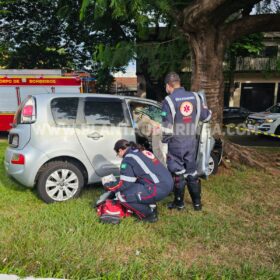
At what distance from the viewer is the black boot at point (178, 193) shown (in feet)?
14.3

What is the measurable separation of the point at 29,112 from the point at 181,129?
2.18m

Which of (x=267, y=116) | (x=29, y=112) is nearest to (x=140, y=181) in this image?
(x=29, y=112)

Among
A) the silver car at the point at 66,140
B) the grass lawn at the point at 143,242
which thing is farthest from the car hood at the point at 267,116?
the silver car at the point at 66,140

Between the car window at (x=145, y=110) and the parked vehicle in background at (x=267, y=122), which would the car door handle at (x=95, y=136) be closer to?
the car window at (x=145, y=110)

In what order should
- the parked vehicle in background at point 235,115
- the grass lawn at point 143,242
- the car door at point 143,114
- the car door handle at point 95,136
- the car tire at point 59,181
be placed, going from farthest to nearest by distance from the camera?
the parked vehicle in background at point 235,115
the car door at point 143,114
the car door handle at point 95,136
the car tire at point 59,181
the grass lawn at point 143,242

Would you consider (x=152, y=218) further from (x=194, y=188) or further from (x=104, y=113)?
(x=104, y=113)

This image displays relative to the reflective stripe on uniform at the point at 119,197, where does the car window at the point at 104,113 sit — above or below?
above

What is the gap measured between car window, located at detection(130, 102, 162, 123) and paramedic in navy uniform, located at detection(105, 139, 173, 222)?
1354 mm

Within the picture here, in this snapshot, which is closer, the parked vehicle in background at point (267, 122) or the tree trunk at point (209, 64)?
the tree trunk at point (209, 64)

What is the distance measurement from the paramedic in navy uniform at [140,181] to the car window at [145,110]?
1.35m

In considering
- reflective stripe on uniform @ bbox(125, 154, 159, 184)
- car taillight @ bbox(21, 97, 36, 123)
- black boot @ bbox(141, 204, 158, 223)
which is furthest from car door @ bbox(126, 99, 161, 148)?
car taillight @ bbox(21, 97, 36, 123)

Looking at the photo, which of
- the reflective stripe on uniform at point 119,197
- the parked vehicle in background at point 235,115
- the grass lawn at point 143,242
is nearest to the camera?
the grass lawn at point 143,242

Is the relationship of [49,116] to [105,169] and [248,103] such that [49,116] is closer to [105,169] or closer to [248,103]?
[105,169]

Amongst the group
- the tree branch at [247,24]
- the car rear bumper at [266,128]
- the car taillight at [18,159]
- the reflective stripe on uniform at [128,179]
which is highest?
the tree branch at [247,24]
